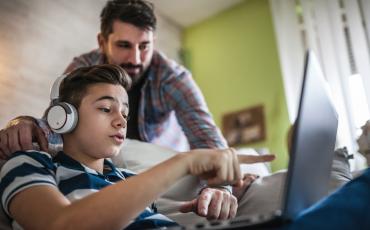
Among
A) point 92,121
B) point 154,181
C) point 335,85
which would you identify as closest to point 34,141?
point 92,121

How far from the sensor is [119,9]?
174 centimetres

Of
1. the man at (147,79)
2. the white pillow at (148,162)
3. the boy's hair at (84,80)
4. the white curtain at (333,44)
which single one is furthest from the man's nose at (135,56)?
the white curtain at (333,44)

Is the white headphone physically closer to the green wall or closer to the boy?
the boy

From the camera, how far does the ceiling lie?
2.97m

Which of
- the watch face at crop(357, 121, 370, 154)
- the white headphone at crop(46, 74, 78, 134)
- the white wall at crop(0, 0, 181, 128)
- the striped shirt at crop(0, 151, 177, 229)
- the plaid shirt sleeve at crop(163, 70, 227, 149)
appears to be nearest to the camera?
the striped shirt at crop(0, 151, 177, 229)

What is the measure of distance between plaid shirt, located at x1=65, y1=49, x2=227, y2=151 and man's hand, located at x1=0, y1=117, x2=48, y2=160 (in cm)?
70

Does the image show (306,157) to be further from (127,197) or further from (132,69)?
(132,69)

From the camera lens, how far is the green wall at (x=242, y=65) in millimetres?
2637

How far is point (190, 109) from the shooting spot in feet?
5.73

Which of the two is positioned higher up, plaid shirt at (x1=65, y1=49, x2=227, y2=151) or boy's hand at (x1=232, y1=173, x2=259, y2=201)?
plaid shirt at (x1=65, y1=49, x2=227, y2=151)

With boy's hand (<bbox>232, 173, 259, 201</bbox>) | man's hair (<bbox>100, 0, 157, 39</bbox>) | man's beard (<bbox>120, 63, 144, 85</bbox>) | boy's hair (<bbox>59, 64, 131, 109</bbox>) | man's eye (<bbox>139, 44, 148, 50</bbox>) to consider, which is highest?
Answer: man's hair (<bbox>100, 0, 157, 39</bbox>)

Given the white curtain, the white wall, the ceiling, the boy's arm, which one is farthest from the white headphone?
the ceiling

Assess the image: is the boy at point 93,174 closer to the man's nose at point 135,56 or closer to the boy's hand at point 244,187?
the boy's hand at point 244,187

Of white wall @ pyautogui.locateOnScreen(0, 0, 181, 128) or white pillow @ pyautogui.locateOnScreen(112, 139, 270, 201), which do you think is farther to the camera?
white wall @ pyautogui.locateOnScreen(0, 0, 181, 128)
